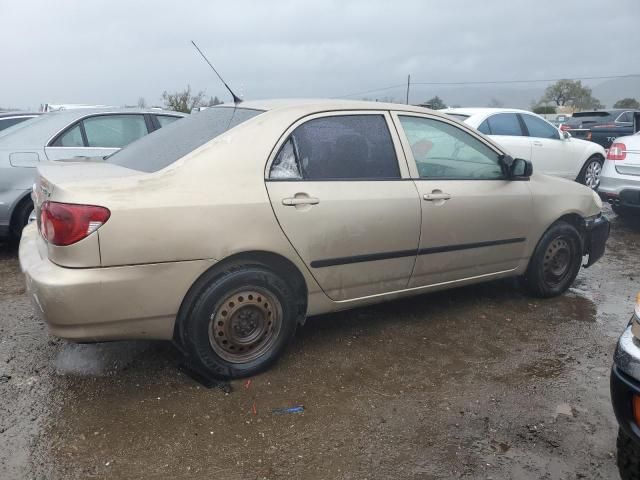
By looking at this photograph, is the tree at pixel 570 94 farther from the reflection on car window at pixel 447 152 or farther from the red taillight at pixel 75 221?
the red taillight at pixel 75 221

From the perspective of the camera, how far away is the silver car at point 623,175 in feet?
23.2

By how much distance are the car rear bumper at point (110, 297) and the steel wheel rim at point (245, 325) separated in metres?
0.25

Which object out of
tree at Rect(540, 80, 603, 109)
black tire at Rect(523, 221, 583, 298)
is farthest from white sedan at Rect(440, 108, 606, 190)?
tree at Rect(540, 80, 603, 109)

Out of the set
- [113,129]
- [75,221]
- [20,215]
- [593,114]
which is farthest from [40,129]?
[593,114]

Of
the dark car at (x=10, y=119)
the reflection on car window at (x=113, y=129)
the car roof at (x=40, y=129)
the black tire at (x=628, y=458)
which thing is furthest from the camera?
the dark car at (x=10, y=119)

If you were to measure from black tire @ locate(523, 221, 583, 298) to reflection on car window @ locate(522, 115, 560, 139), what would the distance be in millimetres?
4632

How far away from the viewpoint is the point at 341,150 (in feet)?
11.2

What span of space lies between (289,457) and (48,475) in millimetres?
1041

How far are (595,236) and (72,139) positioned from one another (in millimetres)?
5099

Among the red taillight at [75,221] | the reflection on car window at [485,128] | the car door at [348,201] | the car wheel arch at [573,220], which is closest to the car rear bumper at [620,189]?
the reflection on car window at [485,128]

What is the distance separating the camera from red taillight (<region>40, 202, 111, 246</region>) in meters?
2.62

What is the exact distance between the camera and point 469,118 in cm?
812

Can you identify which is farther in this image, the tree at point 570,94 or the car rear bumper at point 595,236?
the tree at point 570,94

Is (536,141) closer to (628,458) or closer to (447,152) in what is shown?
(447,152)
